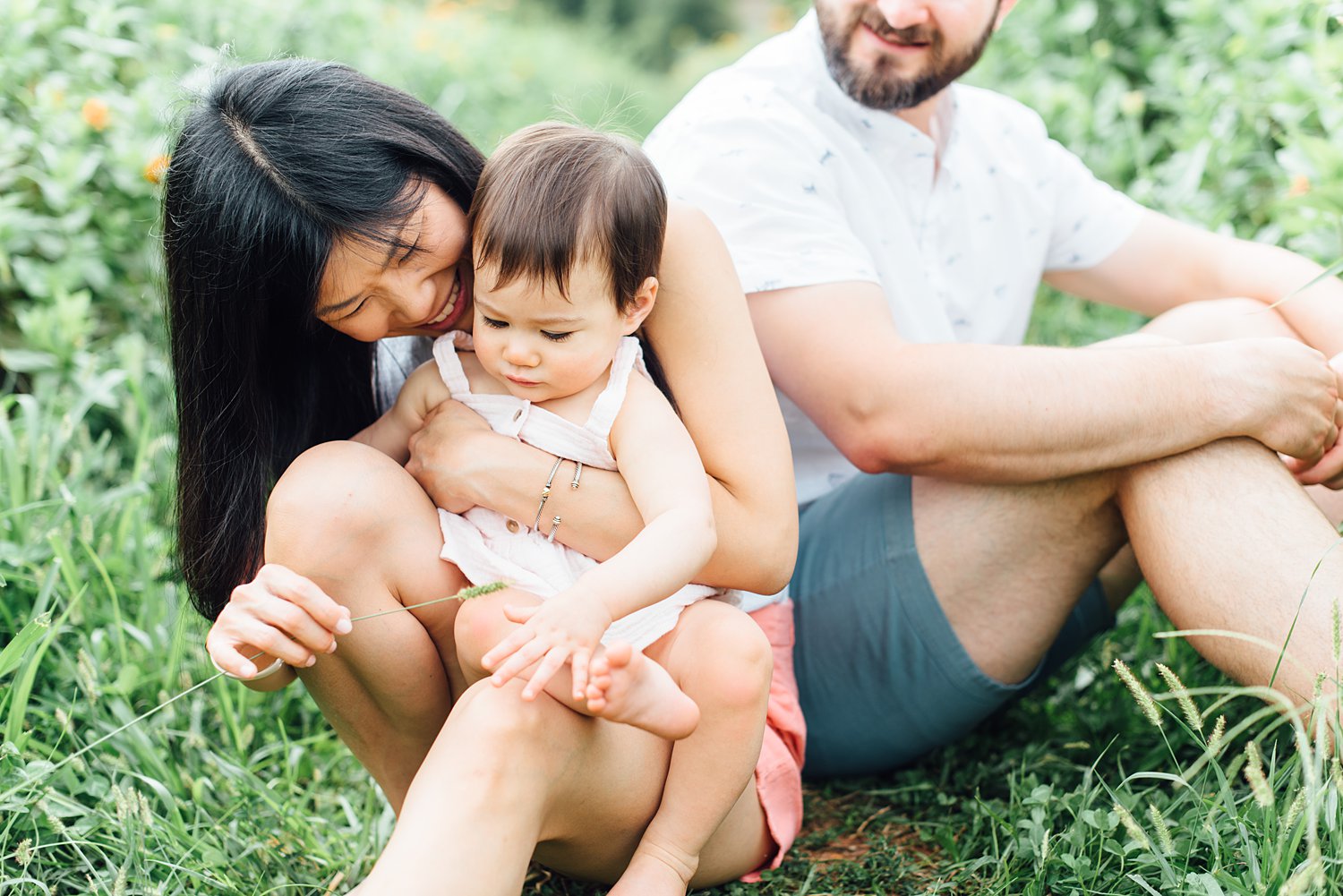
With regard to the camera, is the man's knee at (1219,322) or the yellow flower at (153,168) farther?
the yellow flower at (153,168)

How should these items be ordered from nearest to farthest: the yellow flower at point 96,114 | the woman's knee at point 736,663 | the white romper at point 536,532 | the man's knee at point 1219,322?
the woman's knee at point 736,663 < the white romper at point 536,532 < the man's knee at point 1219,322 < the yellow flower at point 96,114

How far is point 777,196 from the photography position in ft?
7.27

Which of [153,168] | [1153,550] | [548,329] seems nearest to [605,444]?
[548,329]

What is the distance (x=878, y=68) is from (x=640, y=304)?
90 cm

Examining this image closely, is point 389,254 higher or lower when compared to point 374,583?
higher

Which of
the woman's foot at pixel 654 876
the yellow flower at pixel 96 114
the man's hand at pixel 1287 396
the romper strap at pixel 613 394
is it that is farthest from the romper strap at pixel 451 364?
the yellow flower at pixel 96 114

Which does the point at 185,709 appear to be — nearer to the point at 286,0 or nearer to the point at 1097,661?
the point at 1097,661

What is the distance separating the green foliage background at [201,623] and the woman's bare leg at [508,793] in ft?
1.26

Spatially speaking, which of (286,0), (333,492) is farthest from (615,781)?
(286,0)

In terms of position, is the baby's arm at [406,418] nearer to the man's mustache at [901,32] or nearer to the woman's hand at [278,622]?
the woman's hand at [278,622]

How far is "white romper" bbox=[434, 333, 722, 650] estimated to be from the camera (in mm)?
1786

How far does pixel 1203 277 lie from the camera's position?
8.76ft

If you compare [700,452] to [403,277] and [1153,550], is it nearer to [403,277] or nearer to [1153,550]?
[403,277]

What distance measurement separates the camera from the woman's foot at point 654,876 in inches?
66.7
